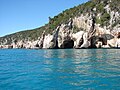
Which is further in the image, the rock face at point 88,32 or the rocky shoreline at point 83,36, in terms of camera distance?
the rock face at point 88,32

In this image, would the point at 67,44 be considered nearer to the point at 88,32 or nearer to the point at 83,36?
the point at 83,36

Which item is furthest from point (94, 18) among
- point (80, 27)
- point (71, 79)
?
point (71, 79)

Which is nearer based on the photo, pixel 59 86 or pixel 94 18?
pixel 59 86

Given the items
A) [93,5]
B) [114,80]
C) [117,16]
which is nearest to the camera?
[114,80]

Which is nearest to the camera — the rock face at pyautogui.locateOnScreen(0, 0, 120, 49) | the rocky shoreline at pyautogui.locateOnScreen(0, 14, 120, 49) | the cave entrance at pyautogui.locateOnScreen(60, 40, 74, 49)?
the rocky shoreline at pyautogui.locateOnScreen(0, 14, 120, 49)

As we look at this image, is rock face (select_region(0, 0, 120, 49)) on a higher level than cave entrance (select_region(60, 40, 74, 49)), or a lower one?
higher

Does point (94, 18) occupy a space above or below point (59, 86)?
above

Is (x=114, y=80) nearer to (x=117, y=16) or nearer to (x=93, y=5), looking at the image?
(x=117, y=16)

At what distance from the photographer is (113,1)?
94.8 m

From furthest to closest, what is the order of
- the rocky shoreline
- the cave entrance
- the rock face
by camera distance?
1. the cave entrance
2. the rock face
3. the rocky shoreline

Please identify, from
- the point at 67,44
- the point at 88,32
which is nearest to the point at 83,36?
the point at 88,32

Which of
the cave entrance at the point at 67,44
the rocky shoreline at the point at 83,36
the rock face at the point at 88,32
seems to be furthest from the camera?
the cave entrance at the point at 67,44

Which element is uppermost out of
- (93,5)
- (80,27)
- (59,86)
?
(93,5)

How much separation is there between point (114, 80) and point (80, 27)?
268ft
